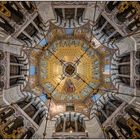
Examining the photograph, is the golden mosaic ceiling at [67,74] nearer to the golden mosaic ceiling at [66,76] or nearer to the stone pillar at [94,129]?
the golden mosaic ceiling at [66,76]

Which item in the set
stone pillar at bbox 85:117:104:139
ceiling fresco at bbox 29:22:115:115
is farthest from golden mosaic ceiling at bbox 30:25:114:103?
stone pillar at bbox 85:117:104:139

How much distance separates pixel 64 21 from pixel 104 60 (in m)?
5.06

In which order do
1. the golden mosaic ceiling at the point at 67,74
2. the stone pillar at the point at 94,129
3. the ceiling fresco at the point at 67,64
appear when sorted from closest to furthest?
the stone pillar at the point at 94,129
the ceiling fresco at the point at 67,64
the golden mosaic ceiling at the point at 67,74

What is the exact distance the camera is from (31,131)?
23.6m

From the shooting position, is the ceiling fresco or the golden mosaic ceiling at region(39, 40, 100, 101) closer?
the ceiling fresco

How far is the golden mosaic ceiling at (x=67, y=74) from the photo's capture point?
28.6 metres

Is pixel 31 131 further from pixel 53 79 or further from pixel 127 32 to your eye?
pixel 127 32

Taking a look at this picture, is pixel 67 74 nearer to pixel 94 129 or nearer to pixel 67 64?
pixel 67 64

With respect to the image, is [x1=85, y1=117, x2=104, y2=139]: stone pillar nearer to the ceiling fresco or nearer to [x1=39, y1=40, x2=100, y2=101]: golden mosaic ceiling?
the ceiling fresco

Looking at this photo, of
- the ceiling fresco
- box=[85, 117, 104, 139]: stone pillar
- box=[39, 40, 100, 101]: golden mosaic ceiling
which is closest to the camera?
box=[85, 117, 104, 139]: stone pillar

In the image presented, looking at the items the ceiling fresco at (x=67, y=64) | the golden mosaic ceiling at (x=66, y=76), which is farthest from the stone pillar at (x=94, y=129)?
the golden mosaic ceiling at (x=66, y=76)

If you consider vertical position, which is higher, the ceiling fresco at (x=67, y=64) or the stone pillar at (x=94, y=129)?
the ceiling fresco at (x=67, y=64)

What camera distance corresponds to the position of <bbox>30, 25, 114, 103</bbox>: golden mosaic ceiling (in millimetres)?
28594

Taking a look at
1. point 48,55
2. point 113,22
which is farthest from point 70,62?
point 113,22
